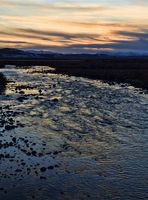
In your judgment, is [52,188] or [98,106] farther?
[98,106]

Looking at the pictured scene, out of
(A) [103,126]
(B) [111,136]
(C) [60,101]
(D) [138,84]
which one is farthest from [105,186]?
(D) [138,84]

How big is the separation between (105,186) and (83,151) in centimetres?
563

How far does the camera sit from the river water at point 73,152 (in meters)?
16.9

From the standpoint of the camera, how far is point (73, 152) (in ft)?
74.6

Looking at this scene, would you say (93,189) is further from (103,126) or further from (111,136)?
(103,126)

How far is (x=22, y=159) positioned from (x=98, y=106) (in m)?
21.7

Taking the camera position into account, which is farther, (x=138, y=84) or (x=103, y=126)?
(x=138, y=84)

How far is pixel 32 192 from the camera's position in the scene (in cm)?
1653

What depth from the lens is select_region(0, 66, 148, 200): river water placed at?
55.6 ft

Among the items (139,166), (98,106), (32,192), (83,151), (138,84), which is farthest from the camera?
(138,84)

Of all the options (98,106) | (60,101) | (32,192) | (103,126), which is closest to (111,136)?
(103,126)

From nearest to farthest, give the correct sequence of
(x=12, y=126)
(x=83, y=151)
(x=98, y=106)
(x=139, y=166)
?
(x=139, y=166), (x=83, y=151), (x=12, y=126), (x=98, y=106)

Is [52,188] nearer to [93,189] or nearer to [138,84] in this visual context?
[93,189]

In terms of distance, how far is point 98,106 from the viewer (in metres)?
41.9
